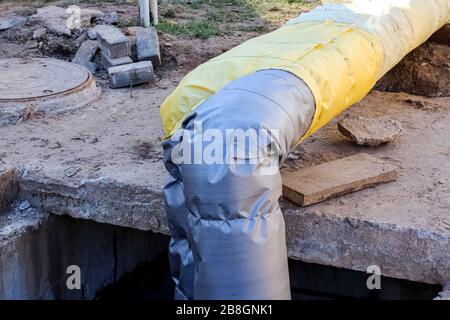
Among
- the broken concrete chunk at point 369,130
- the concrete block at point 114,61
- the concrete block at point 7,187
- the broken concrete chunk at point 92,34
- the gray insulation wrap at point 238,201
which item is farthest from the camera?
the broken concrete chunk at point 92,34

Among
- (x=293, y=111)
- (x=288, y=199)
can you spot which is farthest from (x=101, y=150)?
(x=293, y=111)

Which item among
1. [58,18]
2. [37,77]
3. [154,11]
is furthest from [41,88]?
[154,11]

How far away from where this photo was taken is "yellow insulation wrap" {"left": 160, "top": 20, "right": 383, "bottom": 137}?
2.77 m

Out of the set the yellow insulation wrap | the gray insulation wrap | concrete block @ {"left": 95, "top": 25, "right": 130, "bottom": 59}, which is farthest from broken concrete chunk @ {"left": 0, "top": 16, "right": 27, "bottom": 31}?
the gray insulation wrap

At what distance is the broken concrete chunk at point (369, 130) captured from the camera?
364 centimetres

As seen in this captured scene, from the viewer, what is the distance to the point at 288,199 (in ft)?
10.0

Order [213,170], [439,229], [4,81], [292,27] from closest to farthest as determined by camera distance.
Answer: [213,170] → [439,229] → [292,27] → [4,81]

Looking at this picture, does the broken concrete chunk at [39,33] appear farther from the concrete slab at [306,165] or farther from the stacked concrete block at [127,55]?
the concrete slab at [306,165]

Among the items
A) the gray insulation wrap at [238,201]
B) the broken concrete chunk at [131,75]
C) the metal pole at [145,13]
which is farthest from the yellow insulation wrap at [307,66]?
the metal pole at [145,13]

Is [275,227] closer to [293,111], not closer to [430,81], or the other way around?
[293,111]

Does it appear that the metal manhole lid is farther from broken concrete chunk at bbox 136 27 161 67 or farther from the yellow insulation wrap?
the yellow insulation wrap

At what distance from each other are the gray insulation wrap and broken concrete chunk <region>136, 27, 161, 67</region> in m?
2.71
